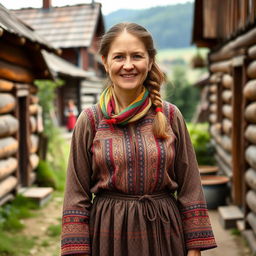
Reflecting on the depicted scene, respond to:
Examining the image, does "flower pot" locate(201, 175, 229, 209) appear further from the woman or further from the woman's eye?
the woman's eye

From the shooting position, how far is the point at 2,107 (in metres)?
6.58

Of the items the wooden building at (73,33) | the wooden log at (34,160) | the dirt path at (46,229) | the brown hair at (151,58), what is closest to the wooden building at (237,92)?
the dirt path at (46,229)

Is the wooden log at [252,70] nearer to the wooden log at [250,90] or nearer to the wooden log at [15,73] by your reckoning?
the wooden log at [250,90]

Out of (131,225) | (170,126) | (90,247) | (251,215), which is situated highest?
(170,126)

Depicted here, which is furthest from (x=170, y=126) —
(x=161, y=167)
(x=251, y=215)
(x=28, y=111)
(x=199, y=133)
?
(x=199, y=133)

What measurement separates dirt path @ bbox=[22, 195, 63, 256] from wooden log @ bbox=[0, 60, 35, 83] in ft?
7.77

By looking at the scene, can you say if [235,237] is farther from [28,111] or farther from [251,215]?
[28,111]

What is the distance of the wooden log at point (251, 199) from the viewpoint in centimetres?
550

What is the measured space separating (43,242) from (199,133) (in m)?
7.66

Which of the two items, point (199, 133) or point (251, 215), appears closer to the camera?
point (251, 215)

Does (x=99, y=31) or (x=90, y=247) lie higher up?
(x=99, y=31)

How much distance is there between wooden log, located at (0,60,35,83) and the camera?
6778 mm

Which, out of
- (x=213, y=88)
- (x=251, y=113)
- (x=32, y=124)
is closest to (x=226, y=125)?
(x=213, y=88)

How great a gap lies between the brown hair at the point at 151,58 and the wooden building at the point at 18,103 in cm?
273
